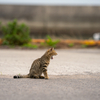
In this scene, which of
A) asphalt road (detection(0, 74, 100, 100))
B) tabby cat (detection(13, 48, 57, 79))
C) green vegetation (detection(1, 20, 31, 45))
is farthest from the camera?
→ green vegetation (detection(1, 20, 31, 45))

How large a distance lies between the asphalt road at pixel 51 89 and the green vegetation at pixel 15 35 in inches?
309

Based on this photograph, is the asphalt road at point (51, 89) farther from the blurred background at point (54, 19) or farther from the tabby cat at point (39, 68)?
the blurred background at point (54, 19)

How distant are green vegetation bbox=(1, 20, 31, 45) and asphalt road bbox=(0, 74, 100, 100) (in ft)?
25.7

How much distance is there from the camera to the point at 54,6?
1487 centimetres

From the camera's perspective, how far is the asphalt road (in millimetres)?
3008

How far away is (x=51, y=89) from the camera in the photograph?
3.42 metres

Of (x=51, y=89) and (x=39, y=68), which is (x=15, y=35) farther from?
(x=51, y=89)

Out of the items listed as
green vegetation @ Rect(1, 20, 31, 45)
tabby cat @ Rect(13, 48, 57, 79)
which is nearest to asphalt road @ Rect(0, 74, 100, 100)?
tabby cat @ Rect(13, 48, 57, 79)

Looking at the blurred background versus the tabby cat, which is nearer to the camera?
the tabby cat

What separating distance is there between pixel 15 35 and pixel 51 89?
8.65m

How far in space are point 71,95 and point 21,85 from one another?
1.01 m

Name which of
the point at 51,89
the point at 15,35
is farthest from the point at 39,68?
the point at 15,35

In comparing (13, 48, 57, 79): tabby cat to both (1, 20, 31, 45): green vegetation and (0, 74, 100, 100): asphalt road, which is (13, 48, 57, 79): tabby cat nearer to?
(0, 74, 100, 100): asphalt road

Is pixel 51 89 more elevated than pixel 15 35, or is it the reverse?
pixel 15 35
